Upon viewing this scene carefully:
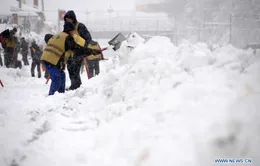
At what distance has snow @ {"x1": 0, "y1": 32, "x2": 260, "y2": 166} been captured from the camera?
1.74 meters

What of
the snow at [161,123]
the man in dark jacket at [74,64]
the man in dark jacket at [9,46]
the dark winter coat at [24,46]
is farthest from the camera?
the dark winter coat at [24,46]

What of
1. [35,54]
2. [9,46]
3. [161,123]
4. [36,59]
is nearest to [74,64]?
[161,123]

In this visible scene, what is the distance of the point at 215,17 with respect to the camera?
26266 mm

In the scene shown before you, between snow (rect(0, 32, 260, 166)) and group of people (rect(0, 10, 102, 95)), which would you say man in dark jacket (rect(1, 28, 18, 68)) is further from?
snow (rect(0, 32, 260, 166))

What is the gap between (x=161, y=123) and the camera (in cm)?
209

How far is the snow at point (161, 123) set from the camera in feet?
5.69

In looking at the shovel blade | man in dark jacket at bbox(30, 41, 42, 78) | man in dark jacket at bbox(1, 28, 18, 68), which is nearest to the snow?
the shovel blade


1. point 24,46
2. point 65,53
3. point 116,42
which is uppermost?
point 116,42

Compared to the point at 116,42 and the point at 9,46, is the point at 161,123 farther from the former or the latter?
the point at 9,46

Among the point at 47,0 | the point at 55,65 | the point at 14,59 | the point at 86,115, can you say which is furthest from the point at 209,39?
the point at 47,0

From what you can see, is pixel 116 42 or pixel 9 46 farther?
pixel 9 46

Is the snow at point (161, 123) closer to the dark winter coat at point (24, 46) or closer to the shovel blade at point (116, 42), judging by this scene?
the shovel blade at point (116, 42)

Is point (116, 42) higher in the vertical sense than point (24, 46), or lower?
higher

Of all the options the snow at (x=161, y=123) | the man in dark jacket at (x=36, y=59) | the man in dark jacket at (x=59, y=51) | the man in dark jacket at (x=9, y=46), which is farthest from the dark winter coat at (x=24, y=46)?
the snow at (x=161, y=123)
